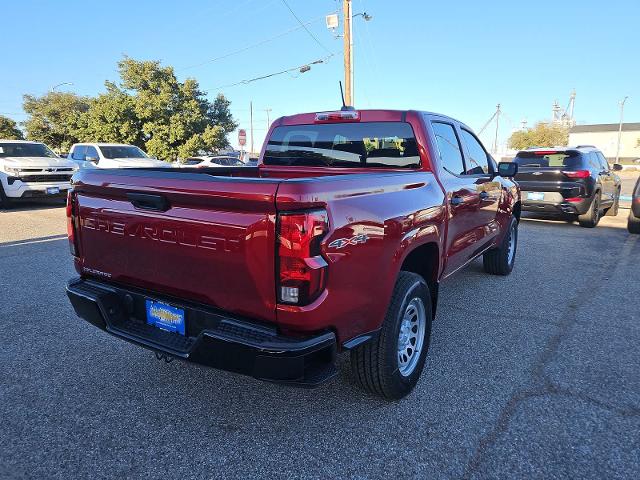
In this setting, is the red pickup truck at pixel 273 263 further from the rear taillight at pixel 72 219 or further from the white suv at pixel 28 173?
the white suv at pixel 28 173

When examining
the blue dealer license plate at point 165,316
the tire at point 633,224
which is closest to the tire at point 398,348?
the blue dealer license plate at point 165,316

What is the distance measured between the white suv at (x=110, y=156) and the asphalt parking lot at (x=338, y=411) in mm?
9953

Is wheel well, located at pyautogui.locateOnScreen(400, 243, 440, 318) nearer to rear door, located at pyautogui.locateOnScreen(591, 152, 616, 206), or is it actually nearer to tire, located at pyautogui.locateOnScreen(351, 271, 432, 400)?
tire, located at pyautogui.locateOnScreen(351, 271, 432, 400)

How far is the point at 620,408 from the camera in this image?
9.12 feet

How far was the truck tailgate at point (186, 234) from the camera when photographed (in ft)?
6.72

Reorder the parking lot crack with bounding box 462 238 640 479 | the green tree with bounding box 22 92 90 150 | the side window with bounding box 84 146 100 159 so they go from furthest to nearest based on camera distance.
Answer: the green tree with bounding box 22 92 90 150, the side window with bounding box 84 146 100 159, the parking lot crack with bounding box 462 238 640 479

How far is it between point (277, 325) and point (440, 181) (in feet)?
6.25

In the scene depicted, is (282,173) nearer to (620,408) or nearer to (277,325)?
(277,325)

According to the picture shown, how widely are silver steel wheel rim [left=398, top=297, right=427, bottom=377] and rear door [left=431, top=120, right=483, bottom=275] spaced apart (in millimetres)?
683

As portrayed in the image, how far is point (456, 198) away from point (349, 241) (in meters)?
1.78

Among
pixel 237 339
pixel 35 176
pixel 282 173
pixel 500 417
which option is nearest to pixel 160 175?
pixel 237 339

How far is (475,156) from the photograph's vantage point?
15.0 feet

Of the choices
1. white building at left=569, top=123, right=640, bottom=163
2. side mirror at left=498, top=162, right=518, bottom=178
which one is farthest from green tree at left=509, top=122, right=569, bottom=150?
side mirror at left=498, top=162, right=518, bottom=178

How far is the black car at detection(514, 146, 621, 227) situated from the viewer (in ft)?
30.8
